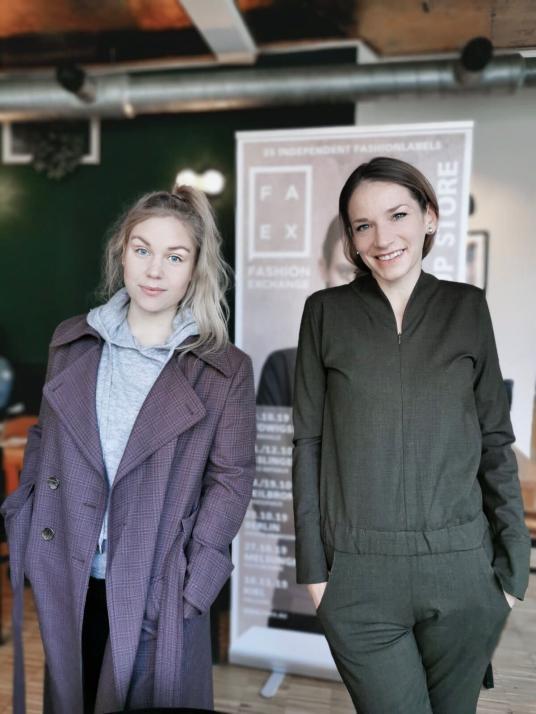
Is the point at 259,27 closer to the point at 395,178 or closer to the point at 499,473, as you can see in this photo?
the point at 395,178

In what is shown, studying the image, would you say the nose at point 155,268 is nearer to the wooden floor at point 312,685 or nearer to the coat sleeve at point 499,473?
the coat sleeve at point 499,473

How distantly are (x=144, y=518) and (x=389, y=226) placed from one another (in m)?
0.88

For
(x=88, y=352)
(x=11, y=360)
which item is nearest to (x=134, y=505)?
(x=88, y=352)

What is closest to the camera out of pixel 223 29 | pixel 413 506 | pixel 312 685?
pixel 413 506

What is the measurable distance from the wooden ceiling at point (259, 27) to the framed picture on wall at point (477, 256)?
618mm

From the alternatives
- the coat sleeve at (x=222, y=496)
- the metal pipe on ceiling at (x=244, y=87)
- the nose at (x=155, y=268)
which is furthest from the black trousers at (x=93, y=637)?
the metal pipe on ceiling at (x=244, y=87)

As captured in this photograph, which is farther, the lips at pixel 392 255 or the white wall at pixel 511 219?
the white wall at pixel 511 219

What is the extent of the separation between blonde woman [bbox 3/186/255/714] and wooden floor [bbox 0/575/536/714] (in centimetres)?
78

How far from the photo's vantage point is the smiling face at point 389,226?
126 cm

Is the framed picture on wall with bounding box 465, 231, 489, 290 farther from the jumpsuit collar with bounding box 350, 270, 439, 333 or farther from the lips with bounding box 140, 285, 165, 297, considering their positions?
the lips with bounding box 140, 285, 165, 297

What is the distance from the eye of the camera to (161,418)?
4.52 feet

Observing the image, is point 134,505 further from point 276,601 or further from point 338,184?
point 338,184

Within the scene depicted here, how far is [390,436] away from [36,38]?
8.04 ft

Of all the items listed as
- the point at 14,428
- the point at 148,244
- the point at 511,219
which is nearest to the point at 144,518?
the point at 148,244
